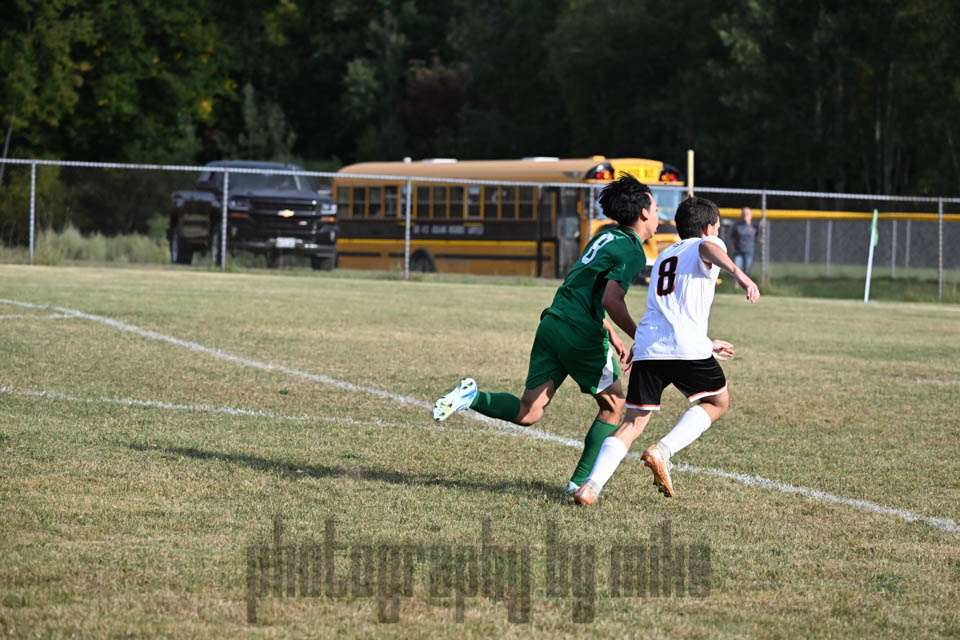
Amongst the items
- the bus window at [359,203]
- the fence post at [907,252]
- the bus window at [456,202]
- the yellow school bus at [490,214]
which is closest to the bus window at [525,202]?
the yellow school bus at [490,214]

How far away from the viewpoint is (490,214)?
27688mm

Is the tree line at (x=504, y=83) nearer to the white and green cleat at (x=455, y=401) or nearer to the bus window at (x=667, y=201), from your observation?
the bus window at (x=667, y=201)

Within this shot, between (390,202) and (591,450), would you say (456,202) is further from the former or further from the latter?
(591,450)

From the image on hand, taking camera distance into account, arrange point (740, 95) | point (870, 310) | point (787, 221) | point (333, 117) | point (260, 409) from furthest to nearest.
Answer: point (333, 117)
point (740, 95)
point (787, 221)
point (870, 310)
point (260, 409)

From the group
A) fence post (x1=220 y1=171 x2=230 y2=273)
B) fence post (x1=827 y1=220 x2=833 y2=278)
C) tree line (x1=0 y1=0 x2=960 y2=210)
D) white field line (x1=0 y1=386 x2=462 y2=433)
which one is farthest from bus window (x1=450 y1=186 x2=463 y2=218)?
white field line (x1=0 y1=386 x2=462 y2=433)

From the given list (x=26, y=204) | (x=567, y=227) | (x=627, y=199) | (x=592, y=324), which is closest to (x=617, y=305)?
(x=592, y=324)

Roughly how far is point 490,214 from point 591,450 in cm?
2181

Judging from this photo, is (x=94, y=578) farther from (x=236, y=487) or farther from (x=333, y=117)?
(x=333, y=117)

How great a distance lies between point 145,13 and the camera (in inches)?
1780

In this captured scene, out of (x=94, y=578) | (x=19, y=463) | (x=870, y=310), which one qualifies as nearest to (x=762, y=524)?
(x=94, y=578)

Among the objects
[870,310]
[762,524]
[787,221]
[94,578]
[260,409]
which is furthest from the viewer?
[787,221]

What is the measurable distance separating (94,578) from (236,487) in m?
1.57

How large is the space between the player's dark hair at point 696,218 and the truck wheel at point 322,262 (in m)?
20.7

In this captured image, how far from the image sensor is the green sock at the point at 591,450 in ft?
19.6
